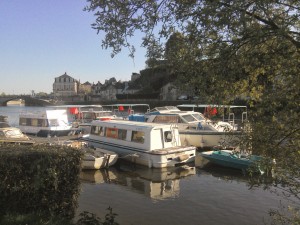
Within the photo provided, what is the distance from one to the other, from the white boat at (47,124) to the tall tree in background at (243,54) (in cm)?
2626

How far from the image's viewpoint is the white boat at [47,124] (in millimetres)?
30891

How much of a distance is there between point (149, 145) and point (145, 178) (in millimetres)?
2643

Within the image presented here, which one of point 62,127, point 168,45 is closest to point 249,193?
point 168,45

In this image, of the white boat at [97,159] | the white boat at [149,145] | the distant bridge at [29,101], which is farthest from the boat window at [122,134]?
the distant bridge at [29,101]

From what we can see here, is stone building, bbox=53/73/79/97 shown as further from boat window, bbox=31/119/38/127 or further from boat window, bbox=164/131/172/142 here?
boat window, bbox=164/131/172/142

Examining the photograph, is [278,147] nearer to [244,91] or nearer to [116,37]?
[244,91]

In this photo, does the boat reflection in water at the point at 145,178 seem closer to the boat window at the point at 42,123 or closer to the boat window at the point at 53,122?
the boat window at the point at 53,122

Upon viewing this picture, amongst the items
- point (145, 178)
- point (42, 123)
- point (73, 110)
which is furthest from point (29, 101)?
point (145, 178)

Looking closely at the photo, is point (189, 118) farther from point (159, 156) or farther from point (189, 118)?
point (159, 156)

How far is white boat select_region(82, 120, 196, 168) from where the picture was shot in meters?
19.4

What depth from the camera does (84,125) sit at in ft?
108

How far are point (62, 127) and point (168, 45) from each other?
2700 cm

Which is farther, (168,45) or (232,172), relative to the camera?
(232,172)

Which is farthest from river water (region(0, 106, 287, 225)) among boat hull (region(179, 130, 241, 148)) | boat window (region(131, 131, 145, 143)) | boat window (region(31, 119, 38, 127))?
boat window (region(31, 119, 38, 127))
